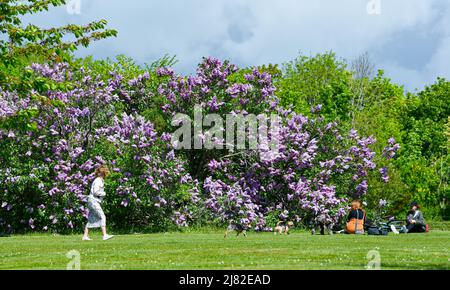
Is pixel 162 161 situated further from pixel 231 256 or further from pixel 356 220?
pixel 231 256

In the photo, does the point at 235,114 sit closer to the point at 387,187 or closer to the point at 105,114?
the point at 105,114

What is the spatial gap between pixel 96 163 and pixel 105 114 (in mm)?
2899

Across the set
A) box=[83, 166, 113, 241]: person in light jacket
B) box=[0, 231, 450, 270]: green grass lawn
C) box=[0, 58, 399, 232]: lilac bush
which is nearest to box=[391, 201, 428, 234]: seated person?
box=[0, 58, 399, 232]: lilac bush

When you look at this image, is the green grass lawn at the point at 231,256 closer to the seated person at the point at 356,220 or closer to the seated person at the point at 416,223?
the seated person at the point at 356,220

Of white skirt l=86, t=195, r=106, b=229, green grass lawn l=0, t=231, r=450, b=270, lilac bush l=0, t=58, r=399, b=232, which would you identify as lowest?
green grass lawn l=0, t=231, r=450, b=270

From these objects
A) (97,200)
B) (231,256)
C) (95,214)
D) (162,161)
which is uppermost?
(162,161)

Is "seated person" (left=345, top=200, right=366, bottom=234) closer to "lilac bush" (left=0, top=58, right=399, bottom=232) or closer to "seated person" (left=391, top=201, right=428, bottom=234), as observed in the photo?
"seated person" (left=391, top=201, right=428, bottom=234)

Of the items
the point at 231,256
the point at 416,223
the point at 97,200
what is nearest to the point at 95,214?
the point at 97,200

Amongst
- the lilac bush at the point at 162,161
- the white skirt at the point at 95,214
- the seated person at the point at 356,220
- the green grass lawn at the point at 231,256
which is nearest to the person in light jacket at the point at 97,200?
the white skirt at the point at 95,214

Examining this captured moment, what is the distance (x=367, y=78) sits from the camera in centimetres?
7531

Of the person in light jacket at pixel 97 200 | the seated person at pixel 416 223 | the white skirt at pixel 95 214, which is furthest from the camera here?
the seated person at pixel 416 223

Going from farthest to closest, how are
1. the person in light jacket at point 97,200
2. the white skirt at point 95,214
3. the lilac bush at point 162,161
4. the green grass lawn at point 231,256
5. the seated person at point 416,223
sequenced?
the lilac bush at point 162,161 → the seated person at point 416,223 → the white skirt at point 95,214 → the person in light jacket at point 97,200 → the green grass lawn at point 231,256

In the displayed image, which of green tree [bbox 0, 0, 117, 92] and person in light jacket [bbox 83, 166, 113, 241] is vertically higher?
green tree [bbox 0, 0, 117, 92]
